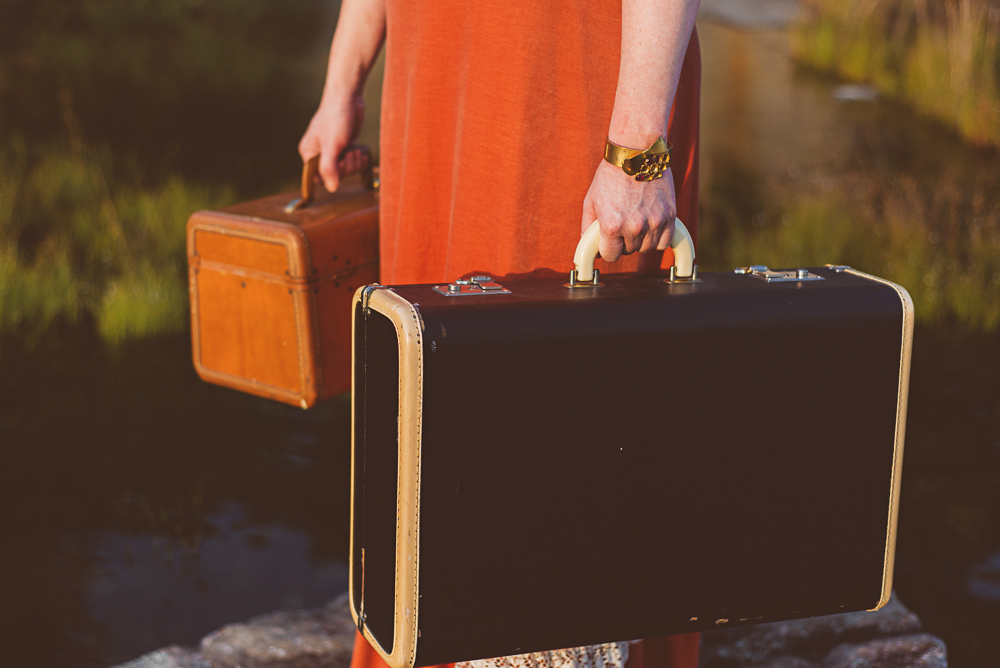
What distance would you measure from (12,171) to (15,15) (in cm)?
458

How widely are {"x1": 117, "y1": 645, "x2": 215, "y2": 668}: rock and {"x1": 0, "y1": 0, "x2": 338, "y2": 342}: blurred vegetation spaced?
177 centimetres

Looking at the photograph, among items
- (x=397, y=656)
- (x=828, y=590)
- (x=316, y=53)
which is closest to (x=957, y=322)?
(x=828, y=590)

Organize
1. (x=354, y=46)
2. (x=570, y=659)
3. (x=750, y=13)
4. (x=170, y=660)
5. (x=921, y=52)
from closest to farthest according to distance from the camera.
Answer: (x=570, y=659) < (x=354, y=46) < (x=170, y=660) < (x=921, y=52) < (x=750, y=13)

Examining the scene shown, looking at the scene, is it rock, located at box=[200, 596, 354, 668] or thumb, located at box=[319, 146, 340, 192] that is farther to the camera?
rock, located at box=[200, 596, 354, 668]

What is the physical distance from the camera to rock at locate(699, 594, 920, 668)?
2.23 metres

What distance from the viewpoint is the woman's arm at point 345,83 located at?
1.78 m

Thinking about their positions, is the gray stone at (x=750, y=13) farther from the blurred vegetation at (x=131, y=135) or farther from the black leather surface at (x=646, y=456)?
the black leather surface at (x=646, y=456)

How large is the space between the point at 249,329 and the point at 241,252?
15cm

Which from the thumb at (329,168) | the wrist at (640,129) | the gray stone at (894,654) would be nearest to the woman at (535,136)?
the wrist at (640,129)

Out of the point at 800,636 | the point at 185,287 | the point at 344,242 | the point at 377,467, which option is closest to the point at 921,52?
the point at 185,287

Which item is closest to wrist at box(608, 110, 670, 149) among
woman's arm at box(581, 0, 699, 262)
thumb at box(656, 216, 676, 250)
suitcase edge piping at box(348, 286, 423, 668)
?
woman's arm at box(581, 0, 699, 262)

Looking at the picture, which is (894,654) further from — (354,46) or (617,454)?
(354,46)

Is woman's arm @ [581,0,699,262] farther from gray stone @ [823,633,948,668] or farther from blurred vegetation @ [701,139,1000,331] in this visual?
blurred vegetation @ [701,139,1000,331]

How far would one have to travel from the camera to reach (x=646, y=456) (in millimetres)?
1347
